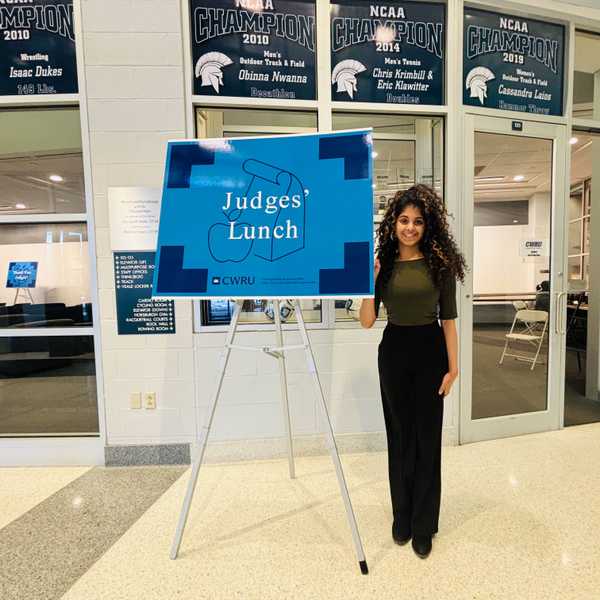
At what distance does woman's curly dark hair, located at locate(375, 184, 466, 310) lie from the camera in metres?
1.68

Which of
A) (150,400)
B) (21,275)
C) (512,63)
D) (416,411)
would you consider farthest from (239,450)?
(512,63)

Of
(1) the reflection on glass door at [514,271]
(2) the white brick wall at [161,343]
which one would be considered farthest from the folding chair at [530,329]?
(2) the white brick wall at [161,343]

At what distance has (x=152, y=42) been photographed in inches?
95.6

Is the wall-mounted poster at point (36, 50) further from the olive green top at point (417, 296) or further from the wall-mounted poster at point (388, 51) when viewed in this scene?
the olive green top at point (417, 296)

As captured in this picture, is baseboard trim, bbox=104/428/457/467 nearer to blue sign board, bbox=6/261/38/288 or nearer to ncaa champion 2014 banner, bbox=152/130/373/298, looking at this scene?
blue sign board, bbox=6/261/38/288

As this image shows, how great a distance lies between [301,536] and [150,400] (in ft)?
4.53

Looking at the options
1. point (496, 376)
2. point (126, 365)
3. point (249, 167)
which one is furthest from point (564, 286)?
point (126, 365)

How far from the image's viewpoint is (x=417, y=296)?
1.66 meters

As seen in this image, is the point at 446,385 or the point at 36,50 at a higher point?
the point at 36,50

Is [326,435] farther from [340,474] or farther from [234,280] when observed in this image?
[234,280]

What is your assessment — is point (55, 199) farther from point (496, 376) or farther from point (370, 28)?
point (496, 376)

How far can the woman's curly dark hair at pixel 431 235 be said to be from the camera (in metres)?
1.68

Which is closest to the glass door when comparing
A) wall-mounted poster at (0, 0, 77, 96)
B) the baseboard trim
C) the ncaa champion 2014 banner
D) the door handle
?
the door handle

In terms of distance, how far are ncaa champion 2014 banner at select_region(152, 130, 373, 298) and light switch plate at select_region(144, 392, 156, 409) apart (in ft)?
4.10
